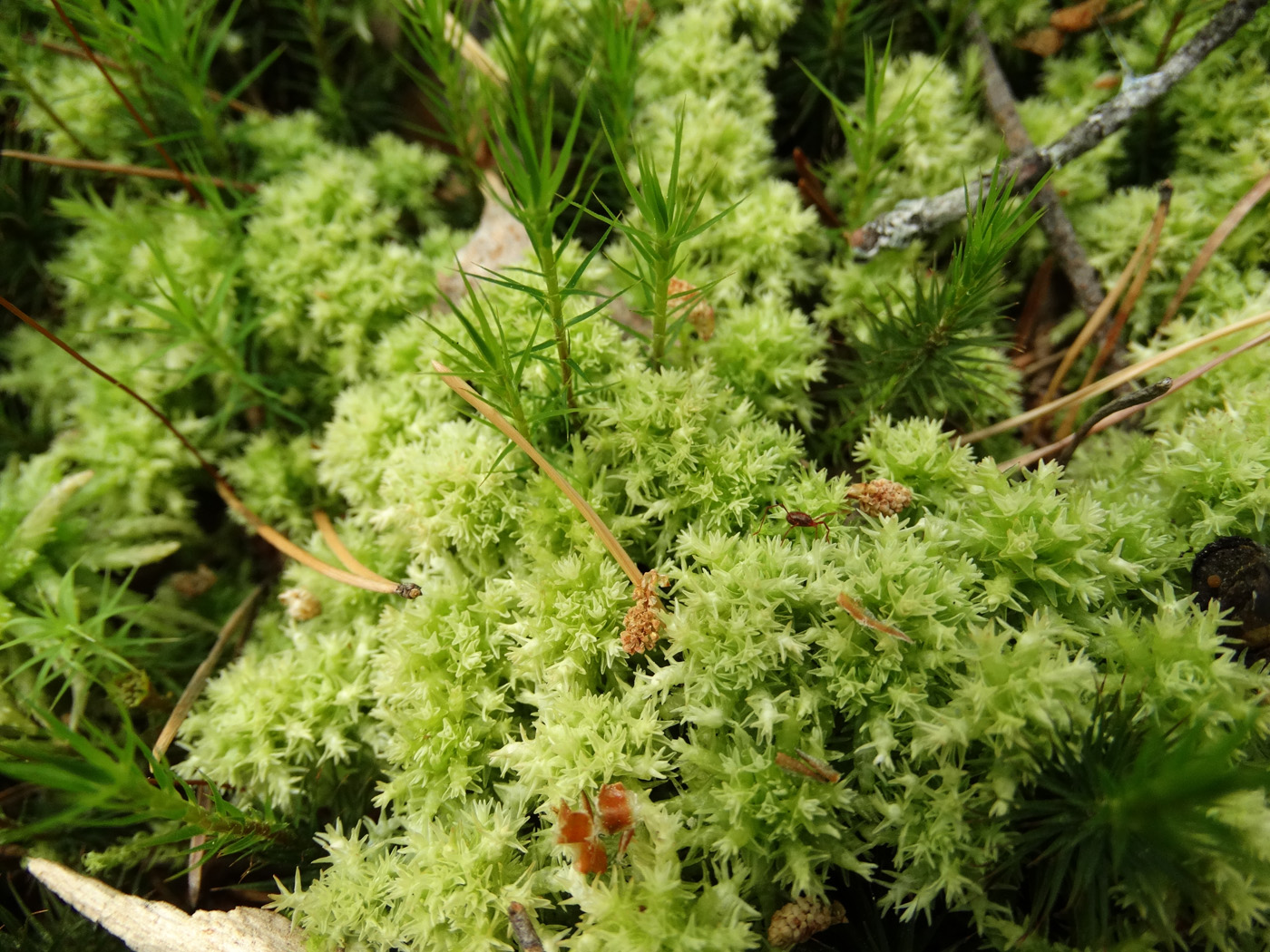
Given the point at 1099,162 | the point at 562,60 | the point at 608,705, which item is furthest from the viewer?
the point at 562,60

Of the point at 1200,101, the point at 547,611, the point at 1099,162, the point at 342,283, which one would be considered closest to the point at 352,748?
the point at 547,611

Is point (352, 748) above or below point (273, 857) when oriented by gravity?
above

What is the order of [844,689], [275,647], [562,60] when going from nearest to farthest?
[844,689]
[275,647]
[562,60]

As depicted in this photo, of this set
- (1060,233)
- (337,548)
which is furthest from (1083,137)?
(337,548)

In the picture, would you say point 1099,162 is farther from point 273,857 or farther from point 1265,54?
point 273,857

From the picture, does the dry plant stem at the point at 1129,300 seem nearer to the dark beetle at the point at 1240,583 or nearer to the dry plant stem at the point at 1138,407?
the dry plant stem at the point at 1138,407

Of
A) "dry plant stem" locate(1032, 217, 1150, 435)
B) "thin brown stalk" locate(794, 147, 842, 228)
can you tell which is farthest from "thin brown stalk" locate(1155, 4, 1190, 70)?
"thin brown stalk" locate(794, 147, 842, 228)

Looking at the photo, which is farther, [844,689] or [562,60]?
[562,60]
